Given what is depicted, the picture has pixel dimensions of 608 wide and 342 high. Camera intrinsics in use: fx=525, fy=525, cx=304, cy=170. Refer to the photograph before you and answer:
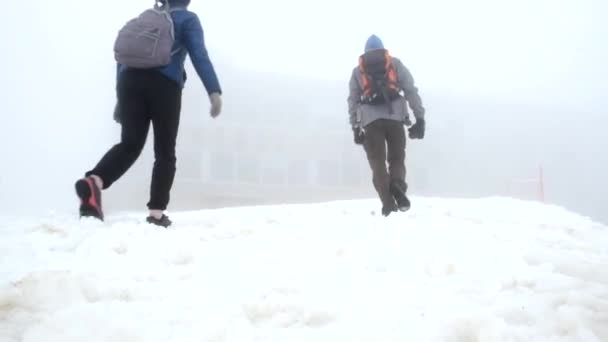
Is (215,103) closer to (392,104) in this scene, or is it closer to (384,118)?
(384,118)

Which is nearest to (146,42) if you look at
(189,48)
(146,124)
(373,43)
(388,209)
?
(189,48)

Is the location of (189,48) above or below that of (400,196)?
above

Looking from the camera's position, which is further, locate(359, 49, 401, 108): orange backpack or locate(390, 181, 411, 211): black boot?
locate(359, 49, 401, 108): orange backpack

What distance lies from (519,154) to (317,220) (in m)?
33.7

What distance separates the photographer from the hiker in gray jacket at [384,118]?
5.34 meters

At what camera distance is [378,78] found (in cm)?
539

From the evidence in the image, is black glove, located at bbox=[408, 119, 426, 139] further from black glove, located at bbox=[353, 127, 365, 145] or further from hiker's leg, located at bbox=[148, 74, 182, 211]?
hiker's leg, located at bbox=[148, 74, 182, 211]

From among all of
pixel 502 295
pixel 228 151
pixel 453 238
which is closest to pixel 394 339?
pixel 502 295

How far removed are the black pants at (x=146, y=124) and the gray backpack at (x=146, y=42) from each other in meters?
0.13

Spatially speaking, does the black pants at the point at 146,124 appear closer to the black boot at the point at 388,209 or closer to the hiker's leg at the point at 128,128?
the hiker's leg at the point at 128,128

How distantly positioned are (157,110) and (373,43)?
103 inches

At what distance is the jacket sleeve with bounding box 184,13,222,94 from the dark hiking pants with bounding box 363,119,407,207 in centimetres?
194

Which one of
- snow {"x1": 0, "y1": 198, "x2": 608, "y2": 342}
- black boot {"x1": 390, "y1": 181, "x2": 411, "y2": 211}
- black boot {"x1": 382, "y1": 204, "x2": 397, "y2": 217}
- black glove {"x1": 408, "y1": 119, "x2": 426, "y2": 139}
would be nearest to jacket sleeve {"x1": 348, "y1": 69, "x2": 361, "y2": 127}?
black glove {"x1": 408, "y1": 119, "x2": 426, "y2": 139}

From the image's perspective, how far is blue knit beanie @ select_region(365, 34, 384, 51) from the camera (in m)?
5.50
